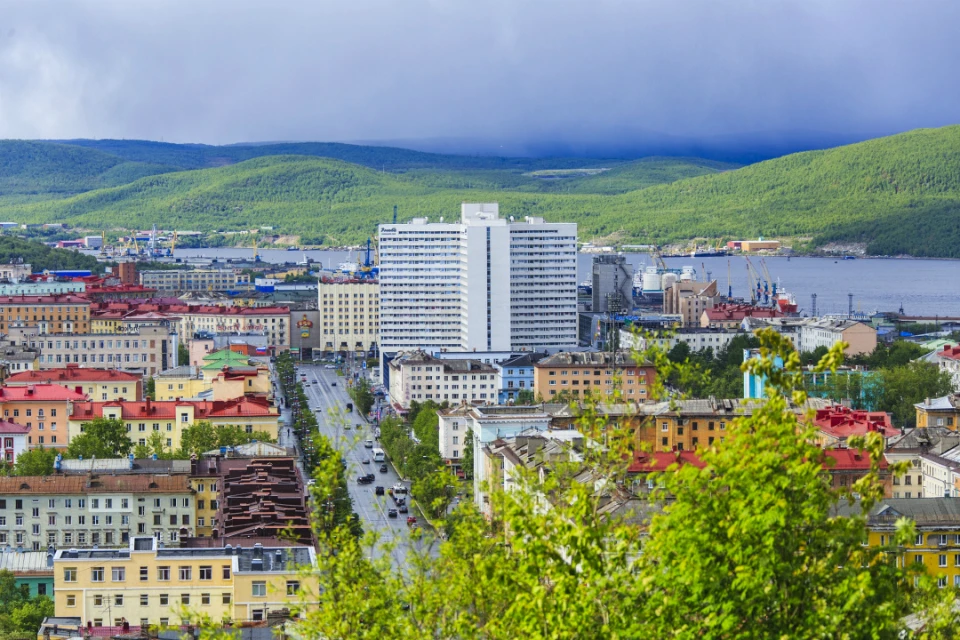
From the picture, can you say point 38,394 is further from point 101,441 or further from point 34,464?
point 34,464

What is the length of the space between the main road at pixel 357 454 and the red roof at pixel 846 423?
7819 millimetres

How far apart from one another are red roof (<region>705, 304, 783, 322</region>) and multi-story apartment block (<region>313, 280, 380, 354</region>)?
1420 cm

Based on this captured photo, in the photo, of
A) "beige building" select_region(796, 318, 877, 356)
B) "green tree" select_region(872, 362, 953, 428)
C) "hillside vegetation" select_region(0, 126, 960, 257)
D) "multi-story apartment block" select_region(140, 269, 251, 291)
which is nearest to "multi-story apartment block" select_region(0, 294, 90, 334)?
"beige building" select_region(796, 318, 877, 356)

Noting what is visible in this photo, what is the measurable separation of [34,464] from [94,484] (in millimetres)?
3403

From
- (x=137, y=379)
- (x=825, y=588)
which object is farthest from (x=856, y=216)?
(x=825, y=588)

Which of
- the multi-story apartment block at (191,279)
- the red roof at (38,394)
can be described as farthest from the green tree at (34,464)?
the multi-story apartment block at (191,279)

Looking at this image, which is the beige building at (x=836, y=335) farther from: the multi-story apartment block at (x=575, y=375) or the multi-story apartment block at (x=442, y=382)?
the multi-story apartment block at (x=442, y=382)

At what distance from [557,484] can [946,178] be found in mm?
171466

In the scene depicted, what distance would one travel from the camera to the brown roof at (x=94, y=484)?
2811cm

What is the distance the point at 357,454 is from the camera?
41.2 m

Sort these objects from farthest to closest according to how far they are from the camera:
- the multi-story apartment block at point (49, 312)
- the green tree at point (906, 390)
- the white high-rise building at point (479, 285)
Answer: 1. the multi-story apartment block at point (49, 312)
2. the white high-rise building at point (479, 285)
3. the green tree at point (906, 390)

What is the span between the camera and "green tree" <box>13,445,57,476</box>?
31031 mm

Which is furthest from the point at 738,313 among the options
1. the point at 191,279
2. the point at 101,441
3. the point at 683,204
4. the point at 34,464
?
the point at 683,204

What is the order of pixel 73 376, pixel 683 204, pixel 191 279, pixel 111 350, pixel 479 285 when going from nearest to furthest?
pixel 73 376 → pixel 111 350 → pixel 479 285 → pixel 191 279 → pixel 683 204
